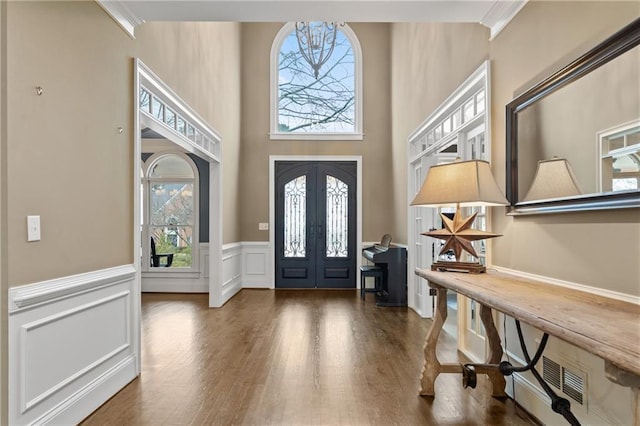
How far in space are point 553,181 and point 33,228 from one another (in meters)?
2.64

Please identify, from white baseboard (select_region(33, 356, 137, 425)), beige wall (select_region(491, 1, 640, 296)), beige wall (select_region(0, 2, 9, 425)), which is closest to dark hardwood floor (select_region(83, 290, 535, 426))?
white baseboard (select_region(33, 356, 137, 425))

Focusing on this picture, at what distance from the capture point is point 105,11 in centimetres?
250

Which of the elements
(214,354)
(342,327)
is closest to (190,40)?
(214,354)

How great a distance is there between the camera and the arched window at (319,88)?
7.16m

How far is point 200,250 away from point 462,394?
4.97 metres

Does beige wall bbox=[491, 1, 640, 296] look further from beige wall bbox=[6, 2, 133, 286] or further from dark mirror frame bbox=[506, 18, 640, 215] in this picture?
beige wall bbox=[6, 2, 133, 286]

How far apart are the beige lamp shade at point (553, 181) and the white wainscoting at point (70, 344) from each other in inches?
104

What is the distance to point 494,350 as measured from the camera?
2488 millimetres

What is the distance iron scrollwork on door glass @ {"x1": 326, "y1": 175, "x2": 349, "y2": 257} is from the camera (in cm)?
702

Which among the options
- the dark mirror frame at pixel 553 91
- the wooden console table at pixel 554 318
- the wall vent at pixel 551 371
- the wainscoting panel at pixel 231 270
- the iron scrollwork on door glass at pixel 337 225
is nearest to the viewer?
the wooden console table at pixel 554 318

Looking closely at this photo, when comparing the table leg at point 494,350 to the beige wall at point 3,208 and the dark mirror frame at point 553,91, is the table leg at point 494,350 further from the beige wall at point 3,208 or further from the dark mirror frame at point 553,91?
the beige wall at point 3,208

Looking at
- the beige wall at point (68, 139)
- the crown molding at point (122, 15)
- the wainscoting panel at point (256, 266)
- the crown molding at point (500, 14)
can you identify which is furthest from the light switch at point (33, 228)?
the wainscoting panel at point (256, 266)

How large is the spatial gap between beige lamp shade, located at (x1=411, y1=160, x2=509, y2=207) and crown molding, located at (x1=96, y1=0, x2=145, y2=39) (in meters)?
Answer: 2.38

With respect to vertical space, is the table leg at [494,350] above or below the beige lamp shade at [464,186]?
below
